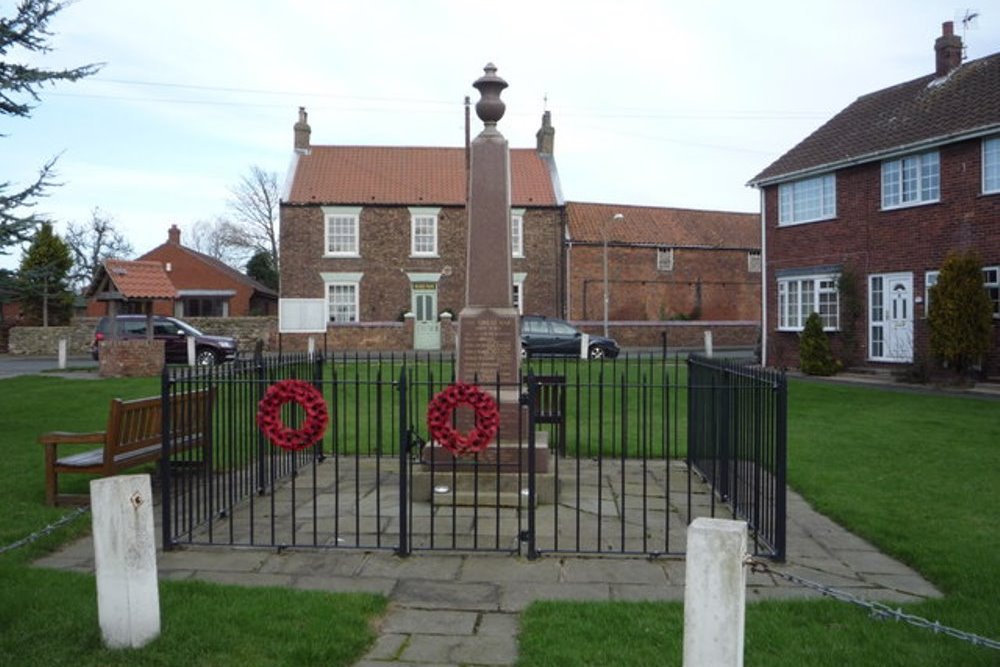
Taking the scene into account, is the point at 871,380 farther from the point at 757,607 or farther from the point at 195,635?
the point at 195,635

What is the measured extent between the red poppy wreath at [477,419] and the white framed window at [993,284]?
16046 mm

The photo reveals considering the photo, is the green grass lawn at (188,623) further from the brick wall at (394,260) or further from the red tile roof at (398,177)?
the red tile roof at (398,177)

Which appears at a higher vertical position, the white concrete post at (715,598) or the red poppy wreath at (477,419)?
the red poppy wreath at (477,419)

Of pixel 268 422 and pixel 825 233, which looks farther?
pixel 825 233

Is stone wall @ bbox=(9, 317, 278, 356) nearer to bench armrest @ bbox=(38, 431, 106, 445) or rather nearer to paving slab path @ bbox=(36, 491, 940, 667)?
bench armrest @ bbox=(38, 431, 106, 445)

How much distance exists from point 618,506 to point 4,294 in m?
8.19

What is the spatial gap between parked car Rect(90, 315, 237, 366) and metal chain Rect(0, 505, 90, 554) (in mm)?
18777

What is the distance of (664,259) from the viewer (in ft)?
131

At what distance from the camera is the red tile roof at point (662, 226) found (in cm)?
3880

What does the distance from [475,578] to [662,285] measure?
3562cm

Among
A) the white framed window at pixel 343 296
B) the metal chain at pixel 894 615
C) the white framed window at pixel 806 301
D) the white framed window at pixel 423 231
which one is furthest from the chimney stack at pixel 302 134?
the metal chain at pixel 894 615

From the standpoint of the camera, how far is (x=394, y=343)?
33.2 meters

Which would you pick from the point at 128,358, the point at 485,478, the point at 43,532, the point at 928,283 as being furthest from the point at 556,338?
the point at 43,532

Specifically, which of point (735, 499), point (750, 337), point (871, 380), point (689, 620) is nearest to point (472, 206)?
point (735, 499)
